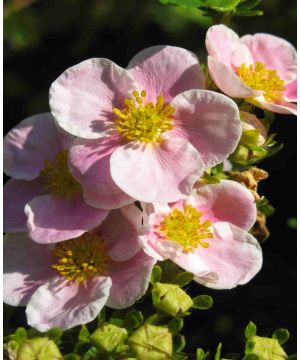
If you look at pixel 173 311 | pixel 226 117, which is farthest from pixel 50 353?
pixel 226 117

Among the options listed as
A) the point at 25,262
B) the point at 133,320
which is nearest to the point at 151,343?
the point at 133,320

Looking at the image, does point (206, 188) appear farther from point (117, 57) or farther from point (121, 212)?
point (117, 57)

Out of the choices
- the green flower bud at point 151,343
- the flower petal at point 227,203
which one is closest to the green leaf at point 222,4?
the flower petal at point 227,203

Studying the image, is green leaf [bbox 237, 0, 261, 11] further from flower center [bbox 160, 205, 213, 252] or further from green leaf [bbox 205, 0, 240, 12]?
flower center [bbox 160, 205, 213, 252]

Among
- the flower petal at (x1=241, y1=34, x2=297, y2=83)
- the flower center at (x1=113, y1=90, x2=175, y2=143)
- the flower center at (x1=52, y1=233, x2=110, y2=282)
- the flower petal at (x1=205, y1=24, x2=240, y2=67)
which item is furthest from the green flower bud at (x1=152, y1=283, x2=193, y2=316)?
the flower petal at (x1=241, y1=34, x2=297, y2=83)

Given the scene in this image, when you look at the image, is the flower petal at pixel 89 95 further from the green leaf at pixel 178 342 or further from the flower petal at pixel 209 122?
the green leaf at pixel 178 342

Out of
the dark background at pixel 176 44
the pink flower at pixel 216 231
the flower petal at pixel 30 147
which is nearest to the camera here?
the pink flower at pixel 216 231
